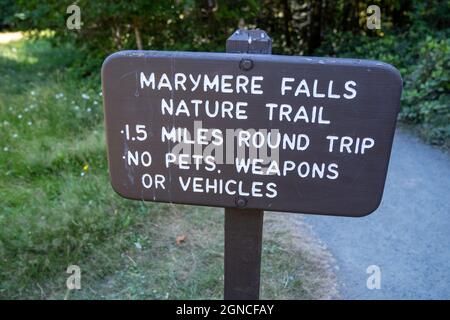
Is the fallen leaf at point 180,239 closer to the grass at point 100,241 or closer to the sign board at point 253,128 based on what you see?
the grass at point 100,241

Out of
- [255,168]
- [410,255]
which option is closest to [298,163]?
[255,168]

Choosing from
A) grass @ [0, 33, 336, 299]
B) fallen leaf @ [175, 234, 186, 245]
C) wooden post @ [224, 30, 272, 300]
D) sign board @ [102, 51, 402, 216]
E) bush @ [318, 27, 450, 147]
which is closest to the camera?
sign board @ [102, 51, 402, 216]

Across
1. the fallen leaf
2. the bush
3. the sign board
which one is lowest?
the fallen leaf

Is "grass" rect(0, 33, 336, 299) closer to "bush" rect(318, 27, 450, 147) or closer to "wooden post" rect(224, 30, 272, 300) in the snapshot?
"wooden post" rect(224, 30, 272, 300)

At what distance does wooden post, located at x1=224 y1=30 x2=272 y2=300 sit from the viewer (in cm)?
168

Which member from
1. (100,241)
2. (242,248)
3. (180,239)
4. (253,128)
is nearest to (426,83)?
(180,239)

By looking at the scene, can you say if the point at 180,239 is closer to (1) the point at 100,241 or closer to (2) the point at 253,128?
(1) the point at 100,241

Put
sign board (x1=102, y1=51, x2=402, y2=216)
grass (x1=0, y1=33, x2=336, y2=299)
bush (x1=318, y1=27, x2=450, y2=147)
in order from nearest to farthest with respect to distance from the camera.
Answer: sign board (x1=102, y1=51, x2=402, y2=216)
grass (x1=0, y1=33, x2=336, y2=299)
bush (x1=318, y1=27, x2=450, y2=147)

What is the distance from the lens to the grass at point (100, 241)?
280cm

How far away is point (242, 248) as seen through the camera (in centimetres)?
174

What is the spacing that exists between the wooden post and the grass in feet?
3.15

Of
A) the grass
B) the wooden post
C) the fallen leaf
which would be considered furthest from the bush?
the wooden post

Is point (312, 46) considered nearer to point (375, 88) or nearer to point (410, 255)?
point (410, 255)

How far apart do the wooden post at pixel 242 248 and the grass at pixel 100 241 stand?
96 cm
